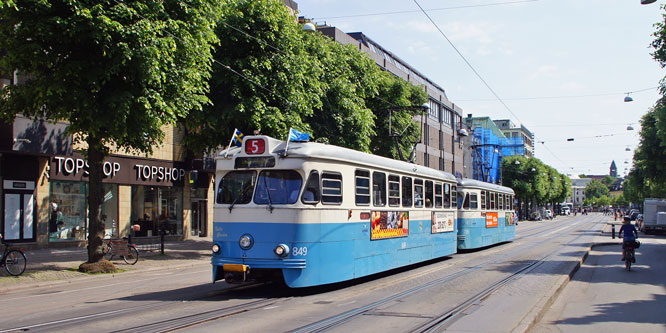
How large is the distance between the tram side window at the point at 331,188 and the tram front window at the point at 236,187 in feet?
4.57

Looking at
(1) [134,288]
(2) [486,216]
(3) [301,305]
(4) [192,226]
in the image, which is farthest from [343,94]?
(3) [301,305]

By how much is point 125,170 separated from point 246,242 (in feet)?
59.7

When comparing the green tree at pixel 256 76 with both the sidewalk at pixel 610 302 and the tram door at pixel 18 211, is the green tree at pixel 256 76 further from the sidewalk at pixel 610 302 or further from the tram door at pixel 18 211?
the sidewalk at pixel 610 302

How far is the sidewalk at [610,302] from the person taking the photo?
359 inches

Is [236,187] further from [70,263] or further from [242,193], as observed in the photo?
[70,263]

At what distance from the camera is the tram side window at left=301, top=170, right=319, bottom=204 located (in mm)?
11383

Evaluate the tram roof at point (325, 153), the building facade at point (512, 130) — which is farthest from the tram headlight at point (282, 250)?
the building facade at point (512, 130)

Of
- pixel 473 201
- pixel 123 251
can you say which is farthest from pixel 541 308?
pixel 123 251

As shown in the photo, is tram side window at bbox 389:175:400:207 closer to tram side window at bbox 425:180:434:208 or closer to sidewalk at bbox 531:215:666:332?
tram side window at bbox 425:180:434:208

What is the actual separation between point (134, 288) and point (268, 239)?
467 cm

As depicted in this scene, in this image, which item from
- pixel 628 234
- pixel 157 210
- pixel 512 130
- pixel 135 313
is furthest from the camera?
pixel 512 130

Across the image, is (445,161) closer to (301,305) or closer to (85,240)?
(85,240)

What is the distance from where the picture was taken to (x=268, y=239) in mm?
11250

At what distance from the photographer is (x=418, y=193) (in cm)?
1638
